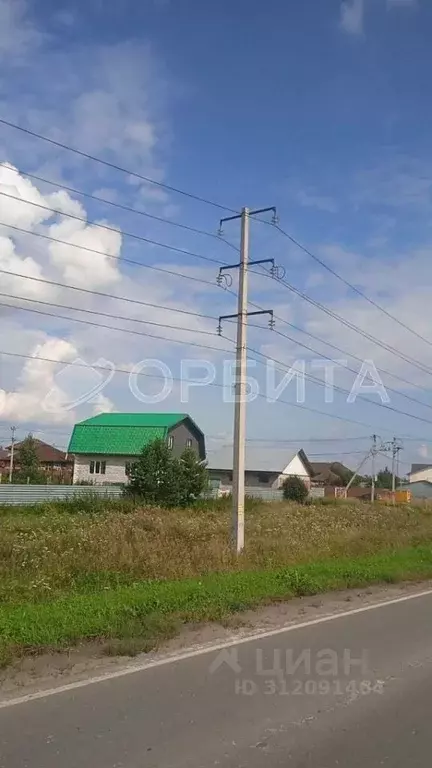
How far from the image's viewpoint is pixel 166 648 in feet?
26.5

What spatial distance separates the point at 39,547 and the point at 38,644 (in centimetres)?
499

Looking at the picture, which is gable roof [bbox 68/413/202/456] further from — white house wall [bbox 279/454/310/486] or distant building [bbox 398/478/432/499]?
distant building [bbox 398/478/432/499]

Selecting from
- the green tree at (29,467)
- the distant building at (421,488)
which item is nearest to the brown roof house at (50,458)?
the green tree at (29,467)

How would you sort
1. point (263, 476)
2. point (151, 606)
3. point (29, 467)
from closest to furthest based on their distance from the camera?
point (151, 606)
point (29, 467)
point (263, 476)

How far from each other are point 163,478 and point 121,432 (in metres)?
24.5

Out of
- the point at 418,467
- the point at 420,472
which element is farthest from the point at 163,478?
the point at 418,467

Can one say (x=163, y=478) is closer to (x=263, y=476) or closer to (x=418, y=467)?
(x=263, y=476)

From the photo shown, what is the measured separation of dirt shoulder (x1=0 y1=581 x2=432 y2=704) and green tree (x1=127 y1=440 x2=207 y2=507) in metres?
27.2

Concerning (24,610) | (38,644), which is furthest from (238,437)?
(38,644)

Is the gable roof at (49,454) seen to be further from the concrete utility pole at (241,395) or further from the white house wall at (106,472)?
the concrete utility pole at (241,395)

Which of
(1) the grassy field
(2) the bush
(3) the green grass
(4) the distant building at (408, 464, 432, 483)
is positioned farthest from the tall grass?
(4) the distant building at (408, 464, 432, 483)

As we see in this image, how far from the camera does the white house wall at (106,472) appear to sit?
202 ft

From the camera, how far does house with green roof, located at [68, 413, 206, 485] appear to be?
202ft

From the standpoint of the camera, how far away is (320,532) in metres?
19.4
